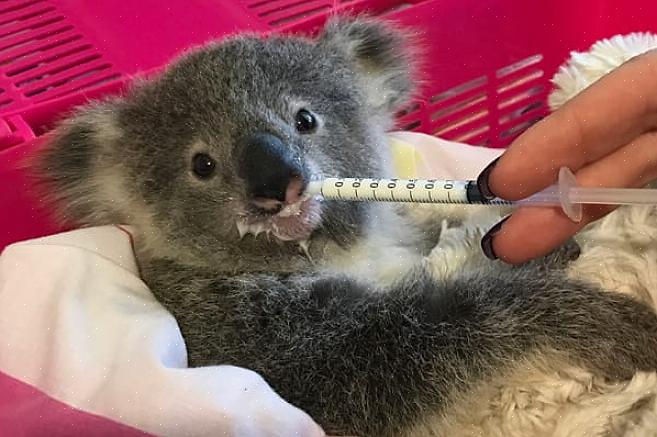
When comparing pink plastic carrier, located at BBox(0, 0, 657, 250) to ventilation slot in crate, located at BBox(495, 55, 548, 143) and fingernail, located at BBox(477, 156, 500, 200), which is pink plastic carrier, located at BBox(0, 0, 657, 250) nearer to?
ventilation slot in crate, located at BBox(495, 55, 548, 143)

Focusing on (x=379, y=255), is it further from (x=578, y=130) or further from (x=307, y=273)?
(x=578, y=130)

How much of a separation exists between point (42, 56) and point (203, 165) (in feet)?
2.83

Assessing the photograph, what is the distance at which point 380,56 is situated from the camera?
180 centimetres

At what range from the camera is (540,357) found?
4.35ft

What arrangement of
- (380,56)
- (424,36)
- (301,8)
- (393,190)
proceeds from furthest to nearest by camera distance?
(301,8) → (424,36) → (380,56) → (393,190)

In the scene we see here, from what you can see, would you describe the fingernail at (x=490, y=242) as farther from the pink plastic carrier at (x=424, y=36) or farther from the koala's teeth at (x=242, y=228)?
the pink plastic carrier at (x=424, y=36)

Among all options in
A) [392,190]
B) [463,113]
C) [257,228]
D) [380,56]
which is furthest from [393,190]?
[463,113]

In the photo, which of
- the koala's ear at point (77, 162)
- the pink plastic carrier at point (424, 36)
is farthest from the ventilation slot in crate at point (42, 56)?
the koala's ear at point (77, 162)

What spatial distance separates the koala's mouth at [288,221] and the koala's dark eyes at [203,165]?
110 millimetres

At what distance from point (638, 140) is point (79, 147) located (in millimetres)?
971

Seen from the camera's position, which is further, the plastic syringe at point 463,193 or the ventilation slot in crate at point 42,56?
the ventilation slot in crate at point 42,56

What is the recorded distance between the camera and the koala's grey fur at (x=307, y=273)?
4.32ft

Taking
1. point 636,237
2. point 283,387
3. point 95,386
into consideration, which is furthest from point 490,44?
point 95,386

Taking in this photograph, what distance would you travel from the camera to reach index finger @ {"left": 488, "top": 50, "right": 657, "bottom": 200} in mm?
1201
